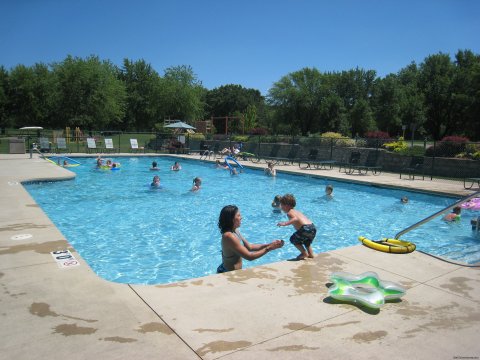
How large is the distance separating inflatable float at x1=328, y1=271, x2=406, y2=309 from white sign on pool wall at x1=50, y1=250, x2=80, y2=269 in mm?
3023

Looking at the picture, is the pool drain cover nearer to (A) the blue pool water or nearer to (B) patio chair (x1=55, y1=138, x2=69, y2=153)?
(A) the blue pool water

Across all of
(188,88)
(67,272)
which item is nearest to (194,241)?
(67,272)

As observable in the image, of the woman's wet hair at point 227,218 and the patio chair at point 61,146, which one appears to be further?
the patio chair at point 61,146

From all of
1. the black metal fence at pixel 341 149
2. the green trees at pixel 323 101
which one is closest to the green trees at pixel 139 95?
the green trees at pixel 323 101

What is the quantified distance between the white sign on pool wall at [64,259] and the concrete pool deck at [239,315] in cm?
8

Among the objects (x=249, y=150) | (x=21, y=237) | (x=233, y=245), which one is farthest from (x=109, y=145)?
(x=233, y=245)

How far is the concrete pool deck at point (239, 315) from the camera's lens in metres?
2.73

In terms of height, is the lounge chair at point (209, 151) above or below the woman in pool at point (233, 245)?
above

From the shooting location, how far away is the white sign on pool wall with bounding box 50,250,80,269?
4.48m

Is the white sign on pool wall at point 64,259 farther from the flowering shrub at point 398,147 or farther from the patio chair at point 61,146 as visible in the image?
the patio chair at point 61,146

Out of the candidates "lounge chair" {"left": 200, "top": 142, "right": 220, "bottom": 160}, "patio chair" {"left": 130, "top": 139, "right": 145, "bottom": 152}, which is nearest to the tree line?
"lounge chair" {"left": 200, "top": 142, "right": 220, "bottom": 160}

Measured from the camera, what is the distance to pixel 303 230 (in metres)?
5.02

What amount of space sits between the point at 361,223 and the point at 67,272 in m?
7.82

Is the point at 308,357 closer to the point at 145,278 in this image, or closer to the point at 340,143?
the point at 145,278
